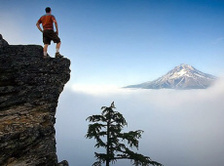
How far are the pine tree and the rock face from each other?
5.00m

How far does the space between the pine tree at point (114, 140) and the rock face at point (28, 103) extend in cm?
500

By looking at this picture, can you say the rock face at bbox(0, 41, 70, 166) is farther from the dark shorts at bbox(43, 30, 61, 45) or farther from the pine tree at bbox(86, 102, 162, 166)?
the pine tree at bbox(86, 102, 162, 166)

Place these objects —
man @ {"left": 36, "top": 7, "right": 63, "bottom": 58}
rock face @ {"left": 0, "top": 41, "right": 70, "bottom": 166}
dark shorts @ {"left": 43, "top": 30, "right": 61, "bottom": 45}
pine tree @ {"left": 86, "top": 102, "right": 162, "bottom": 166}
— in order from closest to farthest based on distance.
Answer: rock face @ {"left": 0, "top": 41, "right": 70, "bottom": 166}
man @ {"left": 36, "top": 7, "right": 63, "bottom": 58}
dark shorts @ {"left": 43, "top": 30, "right": 61, "bottom": 45}
pine tree @ {"left": 86, "top": 102, "right": 162, "bottom": 166}

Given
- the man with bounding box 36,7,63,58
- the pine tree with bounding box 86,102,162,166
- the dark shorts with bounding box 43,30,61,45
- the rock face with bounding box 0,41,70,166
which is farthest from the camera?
the pine tree with bounding box 86,102,162,166

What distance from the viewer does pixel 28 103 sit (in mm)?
8672

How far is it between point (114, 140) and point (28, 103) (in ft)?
25.5

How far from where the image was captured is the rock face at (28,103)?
24.0ft

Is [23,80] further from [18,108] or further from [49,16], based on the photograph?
[49,16]

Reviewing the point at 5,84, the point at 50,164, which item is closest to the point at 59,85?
the point at 5,84


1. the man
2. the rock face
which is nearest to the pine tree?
the rock face

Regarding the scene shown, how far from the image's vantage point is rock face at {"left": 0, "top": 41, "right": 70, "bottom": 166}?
7.31 m

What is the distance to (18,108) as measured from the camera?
8367 mm

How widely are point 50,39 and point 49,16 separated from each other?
4.49ft

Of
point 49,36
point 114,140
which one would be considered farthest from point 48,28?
point 114,140
